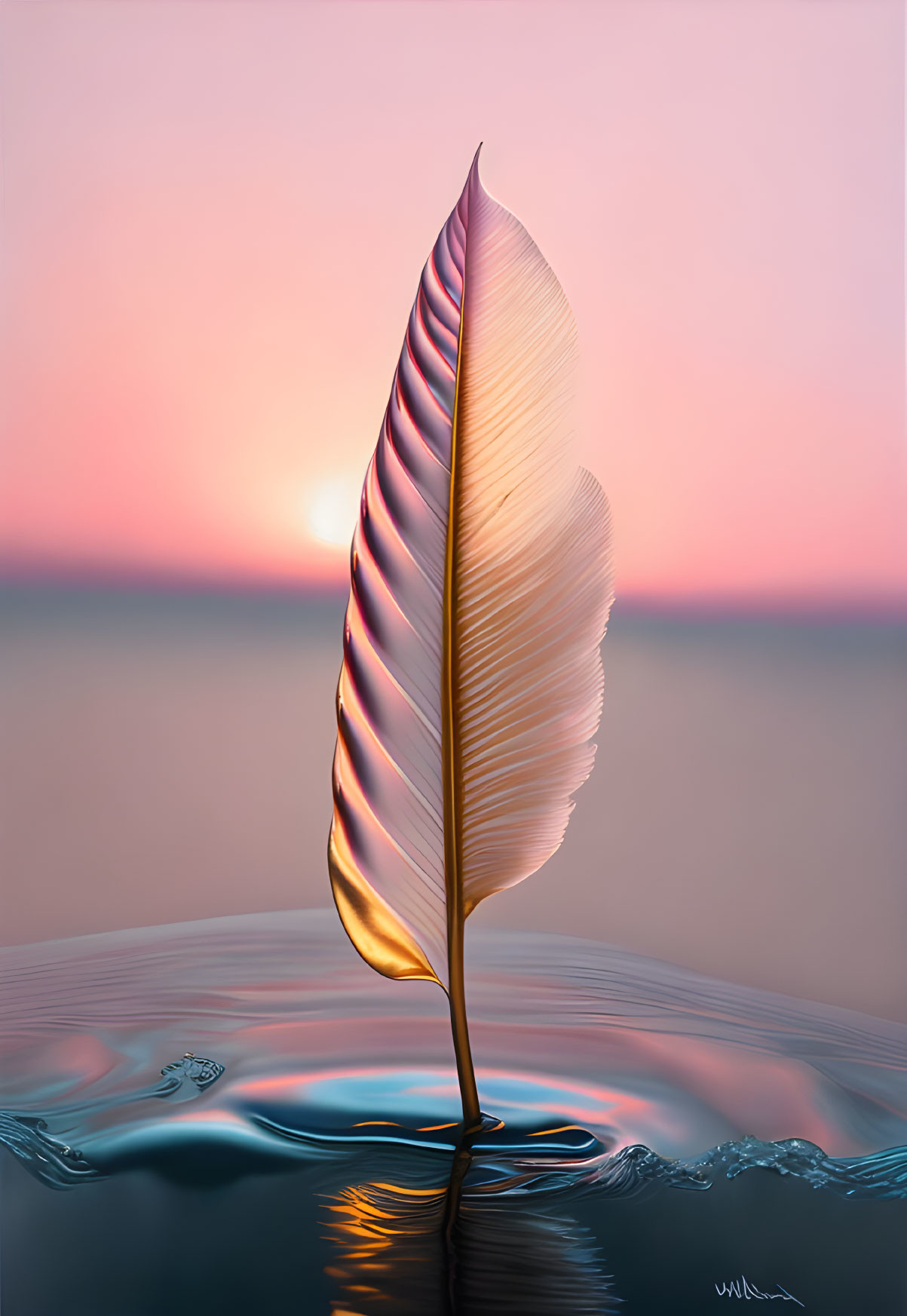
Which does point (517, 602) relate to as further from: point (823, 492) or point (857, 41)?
point (857, 41)

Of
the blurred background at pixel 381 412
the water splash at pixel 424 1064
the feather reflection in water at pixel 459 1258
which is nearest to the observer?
the feather reflection in water at pixel 459 1258

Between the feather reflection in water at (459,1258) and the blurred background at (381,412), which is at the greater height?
the blurred background at (381,412)

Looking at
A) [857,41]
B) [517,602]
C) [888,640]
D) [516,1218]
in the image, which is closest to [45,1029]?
[516,1218]

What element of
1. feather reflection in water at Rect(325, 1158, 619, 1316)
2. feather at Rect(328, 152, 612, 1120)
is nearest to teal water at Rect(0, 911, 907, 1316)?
feather reflection in water at Rect(325, 1158, 619, 1316)
